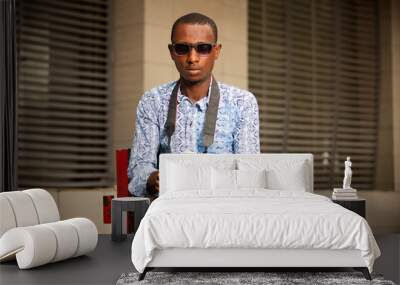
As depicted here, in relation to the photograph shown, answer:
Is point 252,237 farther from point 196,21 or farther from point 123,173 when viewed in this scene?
point 196,21

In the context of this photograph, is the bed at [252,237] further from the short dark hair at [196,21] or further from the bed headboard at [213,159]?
the short dark hair at [196,21]

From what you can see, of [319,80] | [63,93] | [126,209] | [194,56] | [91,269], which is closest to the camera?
[91,269]

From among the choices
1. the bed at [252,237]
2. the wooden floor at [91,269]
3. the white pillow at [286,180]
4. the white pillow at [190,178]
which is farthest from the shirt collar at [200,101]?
the bed at [252,237]

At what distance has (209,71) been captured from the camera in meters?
6.27

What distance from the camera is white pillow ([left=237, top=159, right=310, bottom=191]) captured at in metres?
5.57

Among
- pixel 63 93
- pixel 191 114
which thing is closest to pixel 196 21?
pixel 191 114

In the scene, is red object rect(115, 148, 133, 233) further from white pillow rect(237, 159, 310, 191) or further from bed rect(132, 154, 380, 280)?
bed rect(132, 154, 380, 280)

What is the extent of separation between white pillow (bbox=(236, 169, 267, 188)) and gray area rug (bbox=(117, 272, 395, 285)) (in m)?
1.30

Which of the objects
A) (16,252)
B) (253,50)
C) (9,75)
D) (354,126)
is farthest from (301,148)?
(16,252)

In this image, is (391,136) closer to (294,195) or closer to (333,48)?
(333,48)

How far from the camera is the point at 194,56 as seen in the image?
20.4 ft

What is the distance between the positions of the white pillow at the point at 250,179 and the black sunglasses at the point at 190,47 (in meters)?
1.39

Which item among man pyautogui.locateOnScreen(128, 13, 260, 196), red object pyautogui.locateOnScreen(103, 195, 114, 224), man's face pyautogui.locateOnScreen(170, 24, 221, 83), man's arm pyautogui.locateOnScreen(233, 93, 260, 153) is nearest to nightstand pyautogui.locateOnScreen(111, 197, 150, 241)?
man pyautogui.locateOnScreen(128, 13, 260, 196)

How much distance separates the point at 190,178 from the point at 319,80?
9.09ft
